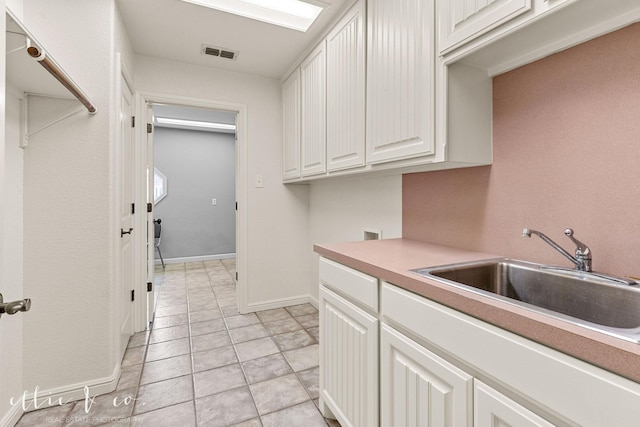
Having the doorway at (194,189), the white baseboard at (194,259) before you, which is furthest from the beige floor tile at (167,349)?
the white baseboard at (194,259)

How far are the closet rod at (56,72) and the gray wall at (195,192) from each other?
154 inches

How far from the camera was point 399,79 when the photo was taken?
144 centimetres

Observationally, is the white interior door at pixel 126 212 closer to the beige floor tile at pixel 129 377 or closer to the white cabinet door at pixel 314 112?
the beige floor tile at pixel 129 377

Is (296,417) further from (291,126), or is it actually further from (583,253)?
(291,126)

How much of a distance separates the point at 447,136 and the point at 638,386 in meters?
0.97

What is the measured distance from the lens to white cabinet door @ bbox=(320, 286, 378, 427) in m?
1.14

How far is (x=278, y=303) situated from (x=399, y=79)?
7.98 feet

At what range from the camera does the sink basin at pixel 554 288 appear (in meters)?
0.86

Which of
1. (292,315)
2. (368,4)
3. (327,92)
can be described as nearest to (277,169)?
(327,92)

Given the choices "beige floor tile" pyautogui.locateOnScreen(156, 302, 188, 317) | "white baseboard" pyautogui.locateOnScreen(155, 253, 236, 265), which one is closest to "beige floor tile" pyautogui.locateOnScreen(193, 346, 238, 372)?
"beige floor tile" pyautogui.locateOnScreen(156, 302, 188, 317)

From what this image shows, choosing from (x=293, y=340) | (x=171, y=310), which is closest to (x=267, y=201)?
(x=293, y=340)

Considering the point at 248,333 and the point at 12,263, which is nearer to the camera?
the point at 12,263

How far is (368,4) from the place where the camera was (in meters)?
1.67

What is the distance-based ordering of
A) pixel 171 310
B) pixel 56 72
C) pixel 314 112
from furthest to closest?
1. pixel 171 310
2. pixel 314 112
3. pixel 56 72
